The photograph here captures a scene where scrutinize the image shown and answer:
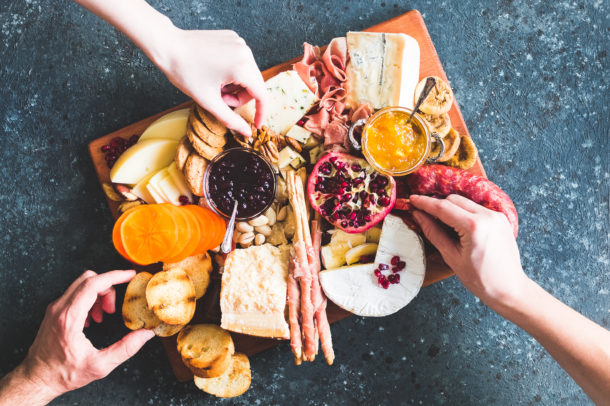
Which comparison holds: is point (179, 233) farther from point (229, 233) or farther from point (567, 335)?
point (567, 335)

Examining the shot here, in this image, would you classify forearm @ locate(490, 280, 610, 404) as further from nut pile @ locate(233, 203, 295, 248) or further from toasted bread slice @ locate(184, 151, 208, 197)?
toasted bread slice @ locate(184, 151, 208, 197)

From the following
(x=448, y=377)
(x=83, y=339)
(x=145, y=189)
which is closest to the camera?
(x=83, y=339)

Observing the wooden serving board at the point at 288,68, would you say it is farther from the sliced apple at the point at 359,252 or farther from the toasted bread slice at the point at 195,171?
the toasted bread slice at the point at 195,171

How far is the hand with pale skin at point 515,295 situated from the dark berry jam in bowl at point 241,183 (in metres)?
0.64

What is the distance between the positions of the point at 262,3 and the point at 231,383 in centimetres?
174

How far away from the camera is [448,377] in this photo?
212cm

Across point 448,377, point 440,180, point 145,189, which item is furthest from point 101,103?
point 448,377

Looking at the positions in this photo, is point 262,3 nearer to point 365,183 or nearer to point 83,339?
point 365,183

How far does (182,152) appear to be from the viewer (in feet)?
5.71

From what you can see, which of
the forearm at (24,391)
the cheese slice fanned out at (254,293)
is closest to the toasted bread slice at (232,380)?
the cheese slice fanned out at (254,293)

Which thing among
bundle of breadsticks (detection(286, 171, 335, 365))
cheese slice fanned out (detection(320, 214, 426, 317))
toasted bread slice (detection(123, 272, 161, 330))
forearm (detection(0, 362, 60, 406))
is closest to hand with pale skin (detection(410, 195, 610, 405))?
cheese slice fanned out (detection(320, 214, 426, 317))

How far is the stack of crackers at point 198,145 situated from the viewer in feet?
5.59

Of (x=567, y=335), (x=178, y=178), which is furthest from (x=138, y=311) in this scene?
(x=567, y=335)

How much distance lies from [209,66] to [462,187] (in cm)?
102
